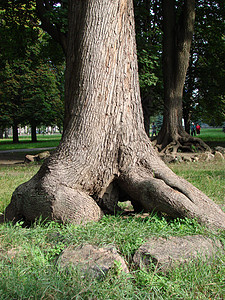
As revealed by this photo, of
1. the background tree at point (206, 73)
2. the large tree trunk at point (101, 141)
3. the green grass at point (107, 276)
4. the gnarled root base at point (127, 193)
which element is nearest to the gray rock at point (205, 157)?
the large tree trunk at point (101, 141)

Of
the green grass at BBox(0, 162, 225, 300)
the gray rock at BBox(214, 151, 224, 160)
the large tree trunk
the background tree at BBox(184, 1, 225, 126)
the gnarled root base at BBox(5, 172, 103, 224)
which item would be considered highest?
the background tree at BBox(184, 1, 225, 126)

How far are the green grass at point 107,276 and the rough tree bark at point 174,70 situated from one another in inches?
379

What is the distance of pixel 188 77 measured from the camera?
26594mm

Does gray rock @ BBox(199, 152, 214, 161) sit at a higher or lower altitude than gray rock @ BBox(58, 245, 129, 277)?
lower

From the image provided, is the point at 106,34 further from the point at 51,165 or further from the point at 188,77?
the point at 188,77

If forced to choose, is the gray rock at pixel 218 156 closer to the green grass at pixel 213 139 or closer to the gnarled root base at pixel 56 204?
the green grass at pixel 213 139

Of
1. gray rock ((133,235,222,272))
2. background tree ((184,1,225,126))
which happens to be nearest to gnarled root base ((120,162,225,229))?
gray rock ((133,235,222,272))

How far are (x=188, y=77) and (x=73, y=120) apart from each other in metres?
24.0

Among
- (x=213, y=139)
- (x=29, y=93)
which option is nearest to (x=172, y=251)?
(x=213, y=139)

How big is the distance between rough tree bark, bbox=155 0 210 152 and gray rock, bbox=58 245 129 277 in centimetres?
1022

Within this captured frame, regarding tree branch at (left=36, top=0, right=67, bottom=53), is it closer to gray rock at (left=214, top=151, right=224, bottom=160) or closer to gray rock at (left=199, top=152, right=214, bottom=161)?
gray rock at (left=199, top=152, right=214, bottom=161)

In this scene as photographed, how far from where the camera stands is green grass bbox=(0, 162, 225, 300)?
2383 millimetres

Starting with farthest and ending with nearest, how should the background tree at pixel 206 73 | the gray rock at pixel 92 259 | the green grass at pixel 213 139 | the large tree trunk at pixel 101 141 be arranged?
the background tree at pixel 206 73 < the green grass at pixel 213 139 < the large tree trunk at pixel 101 141 < the gray rock at pixel 92 259

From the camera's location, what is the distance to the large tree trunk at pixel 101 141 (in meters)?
3.89
